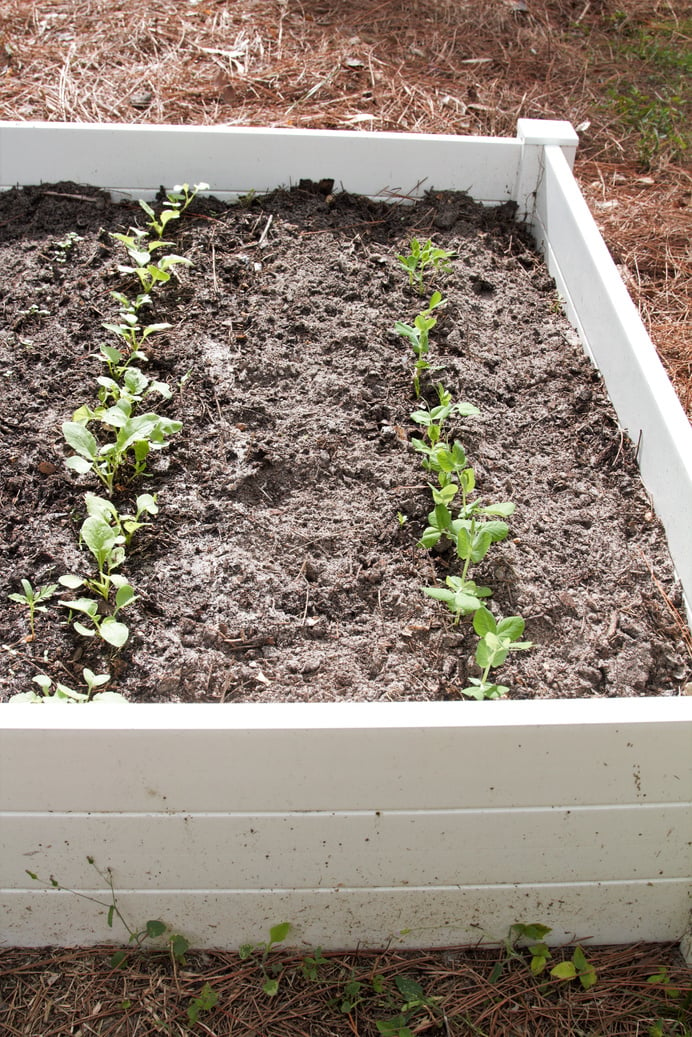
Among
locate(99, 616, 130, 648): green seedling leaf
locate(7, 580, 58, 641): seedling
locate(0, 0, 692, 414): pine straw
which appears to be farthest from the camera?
locate(0, 0, 692, 414): pine straw

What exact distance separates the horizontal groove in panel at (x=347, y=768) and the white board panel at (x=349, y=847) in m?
0.03

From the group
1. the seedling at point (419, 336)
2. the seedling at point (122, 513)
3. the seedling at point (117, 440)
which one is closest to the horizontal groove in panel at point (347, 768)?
the seedling at point (122, 513)

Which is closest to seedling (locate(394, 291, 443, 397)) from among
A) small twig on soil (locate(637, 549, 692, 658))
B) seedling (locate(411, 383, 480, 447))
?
seedling (locate(411, 383, 480, 447))

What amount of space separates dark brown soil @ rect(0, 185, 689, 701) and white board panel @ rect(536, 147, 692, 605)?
53 mm

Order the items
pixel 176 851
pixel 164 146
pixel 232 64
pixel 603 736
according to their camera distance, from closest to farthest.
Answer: pixel 603 736 → pixel 176 851 → pixel 164 146 → pixel 232 64

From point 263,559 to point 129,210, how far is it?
5.15ft

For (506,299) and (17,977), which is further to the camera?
(506,299)

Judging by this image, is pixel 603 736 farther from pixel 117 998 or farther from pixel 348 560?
pixel 117 998

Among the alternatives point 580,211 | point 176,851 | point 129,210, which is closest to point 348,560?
point 176,851

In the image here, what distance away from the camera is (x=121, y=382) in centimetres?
233

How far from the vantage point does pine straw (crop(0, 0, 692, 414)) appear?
3.85 metres

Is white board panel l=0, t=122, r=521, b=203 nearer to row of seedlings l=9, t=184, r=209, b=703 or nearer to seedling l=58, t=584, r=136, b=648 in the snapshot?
row of seedlings l=9, t=184, r=209, b=703

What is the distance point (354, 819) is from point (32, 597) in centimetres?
79

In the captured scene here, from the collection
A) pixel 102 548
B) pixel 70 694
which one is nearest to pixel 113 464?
pixel 102 548
